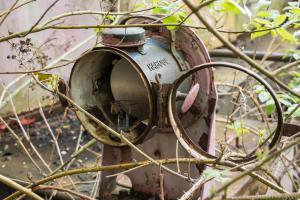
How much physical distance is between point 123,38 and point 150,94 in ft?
0.76

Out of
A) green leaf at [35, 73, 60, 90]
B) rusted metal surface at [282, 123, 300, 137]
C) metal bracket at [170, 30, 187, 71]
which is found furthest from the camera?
metal bracket at [170, 30, 187, 71]

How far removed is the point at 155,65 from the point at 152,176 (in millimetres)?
547

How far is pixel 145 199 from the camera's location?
77.0 inches

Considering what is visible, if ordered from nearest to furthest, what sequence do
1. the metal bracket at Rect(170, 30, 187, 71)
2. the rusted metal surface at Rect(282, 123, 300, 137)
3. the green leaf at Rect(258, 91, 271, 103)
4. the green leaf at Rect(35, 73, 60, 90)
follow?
the rusted metal surface at Rect(282, 123, 300, 137) < the green leaf at Rect(35, 73, 60, 90) < the green leaf at Rect(258, 91, 271, 103) < the metal bracket at Rect(170, 30, 187, 71)

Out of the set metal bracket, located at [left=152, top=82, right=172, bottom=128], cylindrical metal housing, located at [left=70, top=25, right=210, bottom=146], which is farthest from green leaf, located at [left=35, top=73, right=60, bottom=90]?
metal bracket, located at [left=152, top=82, right=172, bottom=128]

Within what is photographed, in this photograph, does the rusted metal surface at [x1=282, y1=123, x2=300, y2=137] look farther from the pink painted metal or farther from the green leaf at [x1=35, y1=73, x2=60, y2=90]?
the green leaf at [x1=35, y1=73, x2=60, y2=90]

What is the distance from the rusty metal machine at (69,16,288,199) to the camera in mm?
1571

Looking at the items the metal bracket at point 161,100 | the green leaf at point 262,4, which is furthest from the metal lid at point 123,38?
the green leaf at point 262,4

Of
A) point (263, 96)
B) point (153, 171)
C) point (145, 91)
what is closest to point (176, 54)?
point (145, 91)

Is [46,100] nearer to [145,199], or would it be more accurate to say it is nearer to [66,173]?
[145,199]

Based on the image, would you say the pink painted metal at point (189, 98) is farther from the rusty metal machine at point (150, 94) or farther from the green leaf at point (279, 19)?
the green leaf at point (279, 19)

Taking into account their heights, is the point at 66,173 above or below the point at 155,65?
below

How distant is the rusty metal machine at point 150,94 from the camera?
1.57 m

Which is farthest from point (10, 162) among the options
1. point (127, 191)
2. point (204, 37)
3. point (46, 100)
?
point (204, 37)
